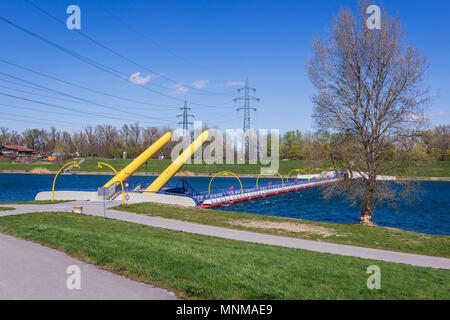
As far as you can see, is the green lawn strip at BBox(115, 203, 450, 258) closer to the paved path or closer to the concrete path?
the paved path

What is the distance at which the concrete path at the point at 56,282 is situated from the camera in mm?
7003

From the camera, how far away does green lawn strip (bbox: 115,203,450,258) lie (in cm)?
1579

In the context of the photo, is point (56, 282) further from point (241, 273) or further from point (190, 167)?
point (190, 167)

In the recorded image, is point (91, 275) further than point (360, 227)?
No

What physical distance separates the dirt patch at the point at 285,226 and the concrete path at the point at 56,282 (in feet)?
40.5

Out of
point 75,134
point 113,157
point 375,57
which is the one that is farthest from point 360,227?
point 75,134

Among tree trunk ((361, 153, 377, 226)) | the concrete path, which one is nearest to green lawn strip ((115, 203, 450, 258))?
tree trunk ((361, 153, 377, 226))

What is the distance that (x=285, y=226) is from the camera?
→ 2055 cm

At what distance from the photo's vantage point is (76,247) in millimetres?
10875

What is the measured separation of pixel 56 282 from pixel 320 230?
14.8m
